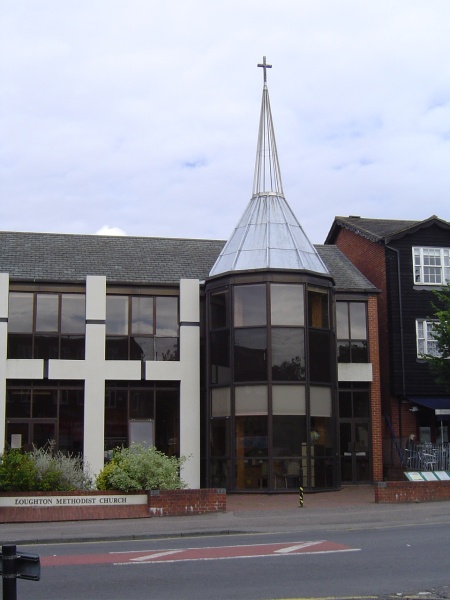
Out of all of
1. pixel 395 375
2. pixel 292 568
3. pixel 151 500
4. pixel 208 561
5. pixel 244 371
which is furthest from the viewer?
pixel 395 375

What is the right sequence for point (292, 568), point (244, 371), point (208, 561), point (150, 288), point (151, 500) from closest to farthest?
point (292, 568), point (208, 561), point (151, 500), point (244, 371), point (150, 288)

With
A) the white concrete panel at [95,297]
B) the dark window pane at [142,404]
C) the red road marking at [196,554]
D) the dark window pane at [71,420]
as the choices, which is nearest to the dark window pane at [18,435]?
the dark window pane at [71,420]

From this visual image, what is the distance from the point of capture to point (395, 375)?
32.0 metres

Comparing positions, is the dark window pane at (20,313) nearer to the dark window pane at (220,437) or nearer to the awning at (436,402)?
the dark window pane at (220,437)

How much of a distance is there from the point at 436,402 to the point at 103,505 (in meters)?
15.1

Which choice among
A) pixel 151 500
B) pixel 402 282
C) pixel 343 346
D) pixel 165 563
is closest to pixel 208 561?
pixel 165 563

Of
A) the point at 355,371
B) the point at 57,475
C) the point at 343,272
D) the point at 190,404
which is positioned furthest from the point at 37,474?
the point at 343,272

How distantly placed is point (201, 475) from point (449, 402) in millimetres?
9487

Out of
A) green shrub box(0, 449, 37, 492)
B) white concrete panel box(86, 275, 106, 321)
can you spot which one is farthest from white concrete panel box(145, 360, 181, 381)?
green shrub box(0, 449, 37, 492)

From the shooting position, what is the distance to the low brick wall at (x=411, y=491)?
2333 cm

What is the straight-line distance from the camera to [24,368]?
28.2 meters

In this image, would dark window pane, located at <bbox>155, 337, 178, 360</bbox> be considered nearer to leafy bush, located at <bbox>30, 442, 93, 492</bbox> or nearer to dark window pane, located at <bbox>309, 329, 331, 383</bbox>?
dark window pane, located at <bbox>309, 329, 331, 383</bbox>

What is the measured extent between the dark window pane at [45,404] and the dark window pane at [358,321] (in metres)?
10.8

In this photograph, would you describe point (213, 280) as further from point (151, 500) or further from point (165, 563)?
point (165, 563)
